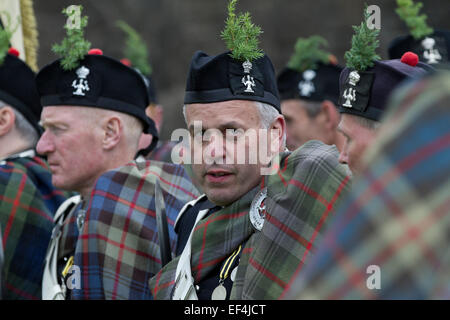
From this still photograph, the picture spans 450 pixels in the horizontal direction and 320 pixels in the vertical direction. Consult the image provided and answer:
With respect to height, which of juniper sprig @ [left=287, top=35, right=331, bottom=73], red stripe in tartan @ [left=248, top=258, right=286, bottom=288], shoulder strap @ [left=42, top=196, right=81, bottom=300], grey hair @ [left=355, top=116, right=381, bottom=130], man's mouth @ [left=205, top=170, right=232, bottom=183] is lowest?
shoulder strap @ [left=42, top=196, right=81, bottom=300]

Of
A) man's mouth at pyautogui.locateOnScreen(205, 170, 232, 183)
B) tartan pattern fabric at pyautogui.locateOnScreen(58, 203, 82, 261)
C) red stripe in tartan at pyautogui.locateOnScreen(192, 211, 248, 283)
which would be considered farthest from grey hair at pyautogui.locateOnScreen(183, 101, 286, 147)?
tartan pattern fabric at pyautogui.locateOnScreen(58, 203, 82, 261)

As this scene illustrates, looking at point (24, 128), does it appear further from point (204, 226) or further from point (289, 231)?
point (289, 231)

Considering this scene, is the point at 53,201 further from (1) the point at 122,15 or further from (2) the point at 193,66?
(1) the point at 122,15

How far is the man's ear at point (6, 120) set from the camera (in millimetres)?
4480

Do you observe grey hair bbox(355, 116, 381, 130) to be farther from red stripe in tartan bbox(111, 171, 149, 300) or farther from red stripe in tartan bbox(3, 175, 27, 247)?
red stripe in tartan bbox(3, 175, 27, 247)

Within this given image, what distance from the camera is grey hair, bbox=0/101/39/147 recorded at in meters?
A: 4.55

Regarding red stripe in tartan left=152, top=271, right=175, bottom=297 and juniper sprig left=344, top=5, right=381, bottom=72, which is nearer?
juniper sprig left=344, top=5, right=381, bottom=72

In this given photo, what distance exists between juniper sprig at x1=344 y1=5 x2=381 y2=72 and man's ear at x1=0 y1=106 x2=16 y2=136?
8.10ft

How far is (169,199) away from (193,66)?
96 cm

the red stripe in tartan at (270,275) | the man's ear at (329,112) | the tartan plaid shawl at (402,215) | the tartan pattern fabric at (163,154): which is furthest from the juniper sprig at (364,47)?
the tartan pattern fabric at (163,154)

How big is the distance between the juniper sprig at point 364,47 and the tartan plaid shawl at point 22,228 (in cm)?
219

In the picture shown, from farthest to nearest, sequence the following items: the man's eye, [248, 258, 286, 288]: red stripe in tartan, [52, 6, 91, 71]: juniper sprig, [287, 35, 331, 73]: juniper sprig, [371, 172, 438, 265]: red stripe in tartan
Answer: [287, 35, 331, 73]: juniper sprig → [52, 6, 91, 71]: juniper sprig → the man's eye → [248, 258, 286, 288]: red stripe in tartan → [371, 172, 438, 265]: red stripe in tartan

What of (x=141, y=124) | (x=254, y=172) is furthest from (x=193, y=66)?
(x=141, y=124)

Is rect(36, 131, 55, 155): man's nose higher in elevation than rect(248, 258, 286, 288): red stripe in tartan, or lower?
higher
